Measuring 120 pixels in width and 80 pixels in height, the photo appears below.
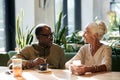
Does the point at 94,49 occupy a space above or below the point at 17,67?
above

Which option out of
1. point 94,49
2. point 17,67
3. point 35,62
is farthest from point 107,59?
point 17,67

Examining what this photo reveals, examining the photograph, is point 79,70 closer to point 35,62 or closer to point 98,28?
point 35,62

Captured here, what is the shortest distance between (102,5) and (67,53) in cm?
668

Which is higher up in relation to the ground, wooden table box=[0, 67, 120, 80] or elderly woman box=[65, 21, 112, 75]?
elderly woman box=[65, 21, 112, 75]

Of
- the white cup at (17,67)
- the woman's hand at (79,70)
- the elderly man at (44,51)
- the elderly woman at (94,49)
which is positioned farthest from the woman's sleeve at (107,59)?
the white cup at (17,67)

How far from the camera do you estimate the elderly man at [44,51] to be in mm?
3088

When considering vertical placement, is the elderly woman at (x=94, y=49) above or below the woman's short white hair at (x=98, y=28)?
below

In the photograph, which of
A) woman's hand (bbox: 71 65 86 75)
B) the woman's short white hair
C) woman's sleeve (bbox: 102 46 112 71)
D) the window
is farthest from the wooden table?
the window

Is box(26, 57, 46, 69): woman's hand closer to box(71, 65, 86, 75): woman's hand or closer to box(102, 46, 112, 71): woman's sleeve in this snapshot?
box(71, 65, 86, 75): woman's hand

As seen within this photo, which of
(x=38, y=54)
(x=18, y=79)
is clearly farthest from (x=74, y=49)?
(x=18, y=79)

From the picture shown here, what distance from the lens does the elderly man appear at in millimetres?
3088

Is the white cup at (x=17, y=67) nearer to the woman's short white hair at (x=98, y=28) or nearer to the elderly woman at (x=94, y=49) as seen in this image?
the elderly woman at (x=94, y=49)

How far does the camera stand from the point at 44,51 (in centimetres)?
318

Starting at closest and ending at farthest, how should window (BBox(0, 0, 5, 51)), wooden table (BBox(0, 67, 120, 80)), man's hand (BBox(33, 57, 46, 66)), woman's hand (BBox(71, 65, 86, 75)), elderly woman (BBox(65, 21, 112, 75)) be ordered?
wooden table (BBox(0, 67, 120, 80)), woman's hand (BBox(71, 65, 86, 75)), man's hand (BBox(33, 57, 46, 66)), elderly woman (BBox(65, 21, 112, 75)), window (BBox(0, 0, 5, 51))
